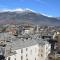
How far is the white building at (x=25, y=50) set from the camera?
115 ft

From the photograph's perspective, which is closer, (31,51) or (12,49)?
(12,49)

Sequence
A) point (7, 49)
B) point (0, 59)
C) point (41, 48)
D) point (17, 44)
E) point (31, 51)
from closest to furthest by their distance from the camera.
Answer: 1. point (0, 59)
2. point (7, 49)
3. point (17, 44)
4. point (31, 51)
5. point (41, 48)

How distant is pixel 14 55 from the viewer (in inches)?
1398

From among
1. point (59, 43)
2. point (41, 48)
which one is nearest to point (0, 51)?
point (41, 48)

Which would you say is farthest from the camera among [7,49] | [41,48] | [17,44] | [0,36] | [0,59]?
[0,36]

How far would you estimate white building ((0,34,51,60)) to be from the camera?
3498 cm

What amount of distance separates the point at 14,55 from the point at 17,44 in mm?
4613

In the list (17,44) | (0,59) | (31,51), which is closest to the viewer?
(0,59)

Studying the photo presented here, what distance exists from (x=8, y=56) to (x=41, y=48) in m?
18.7

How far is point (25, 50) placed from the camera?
41.8 m

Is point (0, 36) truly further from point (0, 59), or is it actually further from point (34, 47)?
point (0, 59)

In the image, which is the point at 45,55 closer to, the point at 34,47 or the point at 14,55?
the point at 34,47

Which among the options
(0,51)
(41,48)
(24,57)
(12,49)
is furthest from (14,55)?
(41,48)

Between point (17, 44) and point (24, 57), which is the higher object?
A: point (17, 44)
